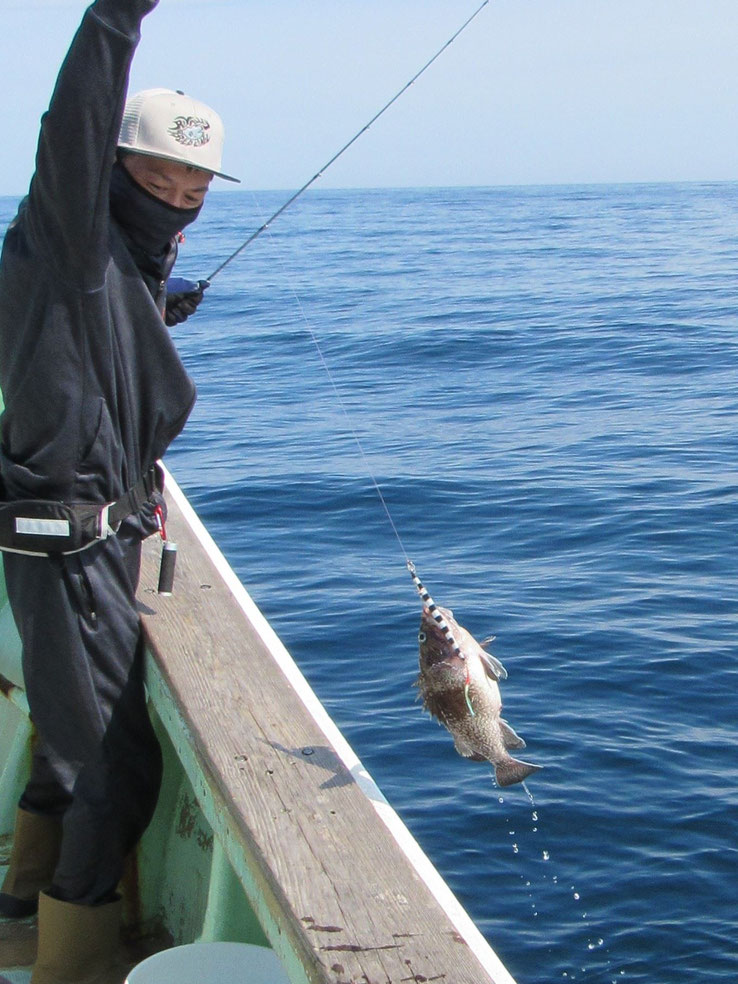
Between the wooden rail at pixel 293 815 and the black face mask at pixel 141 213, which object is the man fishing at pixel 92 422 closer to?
the black face mask at pixel 141 213

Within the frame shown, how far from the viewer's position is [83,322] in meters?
2.43

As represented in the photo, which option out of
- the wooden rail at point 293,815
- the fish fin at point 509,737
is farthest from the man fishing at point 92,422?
the fish fin at point 509,737

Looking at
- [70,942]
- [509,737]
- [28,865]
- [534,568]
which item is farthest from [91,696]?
[534,568]

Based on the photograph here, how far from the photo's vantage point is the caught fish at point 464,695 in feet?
10.5

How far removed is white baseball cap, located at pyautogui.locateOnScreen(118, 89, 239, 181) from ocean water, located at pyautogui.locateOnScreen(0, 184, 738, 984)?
1.84 metres

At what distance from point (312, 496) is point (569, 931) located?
6.04 metres

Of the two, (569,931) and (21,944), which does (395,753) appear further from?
(21,944)

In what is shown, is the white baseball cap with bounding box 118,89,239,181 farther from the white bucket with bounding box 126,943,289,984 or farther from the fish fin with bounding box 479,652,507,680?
the white bucket with bounding box 126,943,289,984

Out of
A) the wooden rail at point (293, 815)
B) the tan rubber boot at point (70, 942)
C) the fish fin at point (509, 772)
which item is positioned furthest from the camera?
the fish fin at point (509, 772)

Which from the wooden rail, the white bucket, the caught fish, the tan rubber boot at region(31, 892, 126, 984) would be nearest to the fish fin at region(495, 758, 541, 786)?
the caught fish

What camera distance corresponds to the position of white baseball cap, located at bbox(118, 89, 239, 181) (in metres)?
2.56

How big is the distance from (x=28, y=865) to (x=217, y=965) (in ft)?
2.55

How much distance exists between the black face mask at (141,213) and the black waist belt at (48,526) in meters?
0.63

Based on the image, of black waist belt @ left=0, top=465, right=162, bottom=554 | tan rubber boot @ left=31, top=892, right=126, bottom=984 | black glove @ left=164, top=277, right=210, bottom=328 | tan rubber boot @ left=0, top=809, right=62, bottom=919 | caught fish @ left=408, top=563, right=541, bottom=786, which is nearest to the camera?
black waist belt @ left=0, top=465, right=162, bottom=554
